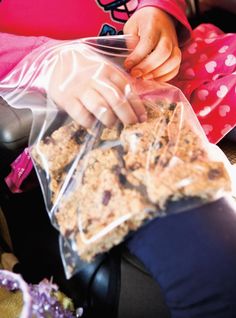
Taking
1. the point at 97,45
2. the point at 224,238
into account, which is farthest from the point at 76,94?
the point at 224,238

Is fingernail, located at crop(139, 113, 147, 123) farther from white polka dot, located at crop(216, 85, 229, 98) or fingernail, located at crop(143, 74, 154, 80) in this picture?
white polka dot, located at crop(216, 85, 229, 98)

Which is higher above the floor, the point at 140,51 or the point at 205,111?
the point at 140,51

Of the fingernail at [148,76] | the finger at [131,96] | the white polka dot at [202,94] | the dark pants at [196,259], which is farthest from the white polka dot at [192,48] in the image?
the dark pants at [196,259]

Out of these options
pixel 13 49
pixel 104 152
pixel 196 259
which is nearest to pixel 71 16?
pixel 13 49

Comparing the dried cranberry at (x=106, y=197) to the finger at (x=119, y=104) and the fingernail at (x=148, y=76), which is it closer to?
the finger at (x=119, y=104)

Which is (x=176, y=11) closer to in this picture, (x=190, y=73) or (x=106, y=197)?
(x=190, y=73)

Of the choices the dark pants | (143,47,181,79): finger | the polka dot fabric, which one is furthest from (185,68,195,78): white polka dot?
the dark pants

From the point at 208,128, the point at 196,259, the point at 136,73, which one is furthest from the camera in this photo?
the point at 208,128
